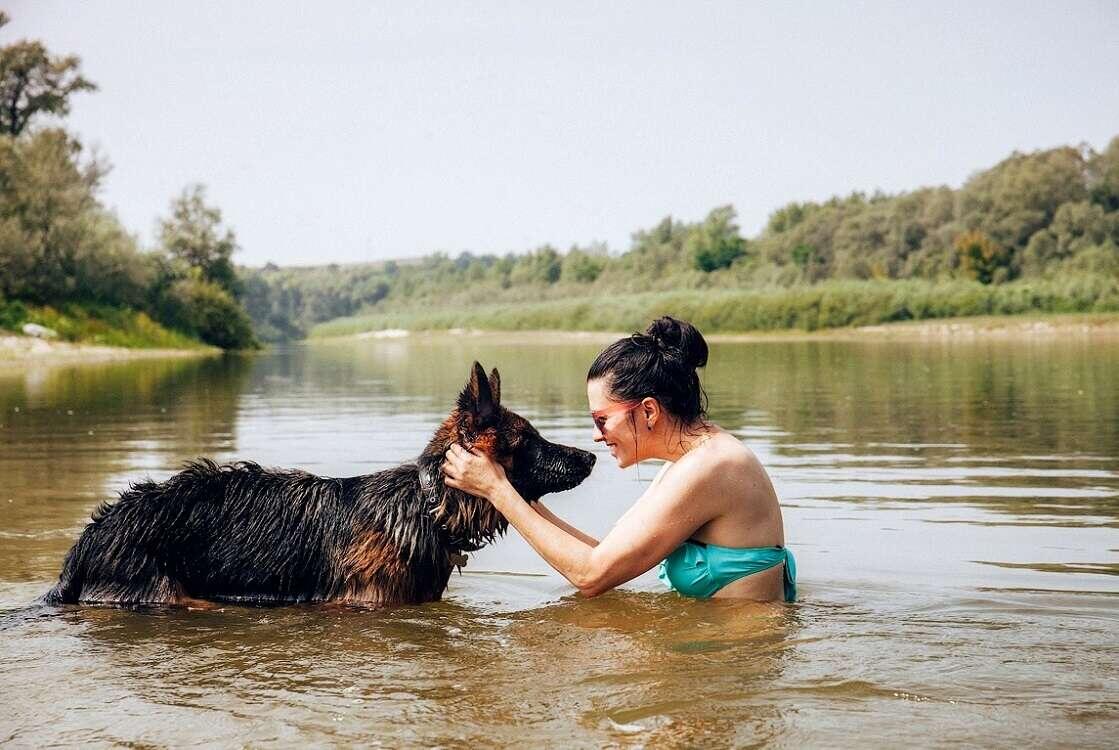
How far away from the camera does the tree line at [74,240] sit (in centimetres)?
4631

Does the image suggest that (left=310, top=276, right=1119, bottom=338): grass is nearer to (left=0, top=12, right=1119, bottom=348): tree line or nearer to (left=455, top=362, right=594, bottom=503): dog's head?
(left=0, top=12, right=1119, bottom=348): tree line

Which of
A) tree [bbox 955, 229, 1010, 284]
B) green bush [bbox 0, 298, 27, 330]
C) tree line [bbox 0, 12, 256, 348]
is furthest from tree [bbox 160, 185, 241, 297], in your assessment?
tree [bbox 955, 229, 1010, 284]

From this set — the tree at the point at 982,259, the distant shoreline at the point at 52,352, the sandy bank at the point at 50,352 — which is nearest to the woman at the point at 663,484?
the distant shoreline at the point at 52,352

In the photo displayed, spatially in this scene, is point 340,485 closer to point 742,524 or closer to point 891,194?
point 742,524

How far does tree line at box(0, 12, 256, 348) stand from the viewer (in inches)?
1823

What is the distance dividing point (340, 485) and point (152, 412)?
1316 centimetres

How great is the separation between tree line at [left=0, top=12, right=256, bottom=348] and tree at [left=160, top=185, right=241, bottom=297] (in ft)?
0.18

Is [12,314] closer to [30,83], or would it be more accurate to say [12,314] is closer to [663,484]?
[30,83]

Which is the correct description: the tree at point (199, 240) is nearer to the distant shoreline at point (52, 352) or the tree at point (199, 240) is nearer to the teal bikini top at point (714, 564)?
the distant shoreline at point (52, 352)

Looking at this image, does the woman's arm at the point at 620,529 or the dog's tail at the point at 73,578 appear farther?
the dog's tail at the point at 73,578

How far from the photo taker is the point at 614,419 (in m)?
5.34

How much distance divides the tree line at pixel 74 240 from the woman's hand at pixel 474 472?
41989 millimetres

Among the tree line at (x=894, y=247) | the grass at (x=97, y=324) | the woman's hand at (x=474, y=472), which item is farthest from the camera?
the tree line at (x=894, y=247)

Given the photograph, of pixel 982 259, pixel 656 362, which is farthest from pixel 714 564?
pixel 982 259
